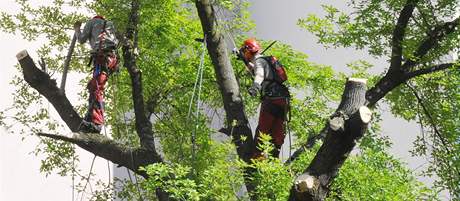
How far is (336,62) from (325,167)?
309 inches

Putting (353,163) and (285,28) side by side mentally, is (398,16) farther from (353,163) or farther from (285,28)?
(285,28)

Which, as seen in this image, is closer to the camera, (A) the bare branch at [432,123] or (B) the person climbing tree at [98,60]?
(B) the person climbing tree at [98,60]

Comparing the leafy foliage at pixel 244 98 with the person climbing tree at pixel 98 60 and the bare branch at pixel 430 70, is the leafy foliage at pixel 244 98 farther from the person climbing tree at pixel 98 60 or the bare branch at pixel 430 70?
the person climbing tree at pixel 98 60

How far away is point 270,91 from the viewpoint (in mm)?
6945

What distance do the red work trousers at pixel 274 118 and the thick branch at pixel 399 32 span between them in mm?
906

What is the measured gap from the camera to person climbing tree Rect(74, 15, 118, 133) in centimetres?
714

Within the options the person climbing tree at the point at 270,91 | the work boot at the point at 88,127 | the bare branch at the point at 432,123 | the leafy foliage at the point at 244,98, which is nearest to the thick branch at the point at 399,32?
the leafy foliage at the point at 244,98

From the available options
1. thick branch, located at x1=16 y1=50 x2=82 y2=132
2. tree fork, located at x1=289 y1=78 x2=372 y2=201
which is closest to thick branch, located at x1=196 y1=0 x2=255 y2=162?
thick branch, located at x1=16 y1=50 x2=82 y2=132

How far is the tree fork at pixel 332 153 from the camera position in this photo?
199 inches

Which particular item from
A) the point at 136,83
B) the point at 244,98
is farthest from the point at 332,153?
the point at 244,98

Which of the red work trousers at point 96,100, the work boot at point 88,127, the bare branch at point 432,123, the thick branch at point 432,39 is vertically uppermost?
the red work trousers at point 96,100

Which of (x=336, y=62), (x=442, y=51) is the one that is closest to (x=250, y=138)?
(x=442, y=51)

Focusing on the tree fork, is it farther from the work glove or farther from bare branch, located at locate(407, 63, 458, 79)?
bare branch, located at locate(407, 63, 458, 79)

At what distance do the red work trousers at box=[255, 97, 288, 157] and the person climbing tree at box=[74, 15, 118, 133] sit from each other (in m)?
1.29
